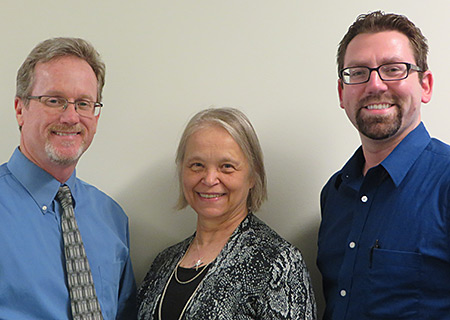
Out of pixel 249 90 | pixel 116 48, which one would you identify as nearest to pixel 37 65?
pixel 116 48

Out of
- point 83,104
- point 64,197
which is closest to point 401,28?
point 83,104

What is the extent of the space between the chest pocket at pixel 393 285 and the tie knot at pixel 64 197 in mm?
994

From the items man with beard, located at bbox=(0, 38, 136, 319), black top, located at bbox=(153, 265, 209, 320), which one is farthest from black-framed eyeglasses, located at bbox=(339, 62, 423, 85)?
man with beard, located at bbox=(0, 38, 136, 319)

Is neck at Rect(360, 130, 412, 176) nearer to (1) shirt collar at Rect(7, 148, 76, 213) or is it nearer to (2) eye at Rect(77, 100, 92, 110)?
(2) eye at Rect(77, 100, 92, 110)

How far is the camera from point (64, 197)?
1.80 m

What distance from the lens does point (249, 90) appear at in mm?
2225

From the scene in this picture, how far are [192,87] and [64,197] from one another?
74 cm

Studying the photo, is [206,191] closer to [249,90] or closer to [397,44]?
[249,90]

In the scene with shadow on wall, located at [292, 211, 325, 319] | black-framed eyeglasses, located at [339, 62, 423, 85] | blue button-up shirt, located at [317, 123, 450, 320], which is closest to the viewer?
blue button-up shirt, located at [317, 123, 450, 320]

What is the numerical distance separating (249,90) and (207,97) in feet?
0.58

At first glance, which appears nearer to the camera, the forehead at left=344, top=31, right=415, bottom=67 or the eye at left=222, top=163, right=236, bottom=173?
the forehead at left=344, top=31, right=415, bottom=67

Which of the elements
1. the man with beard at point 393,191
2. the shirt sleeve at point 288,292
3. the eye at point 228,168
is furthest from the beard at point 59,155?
the man with beard at point 393,191

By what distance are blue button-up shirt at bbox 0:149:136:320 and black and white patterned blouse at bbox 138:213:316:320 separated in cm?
19

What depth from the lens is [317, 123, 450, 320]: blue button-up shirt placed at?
151 cm
